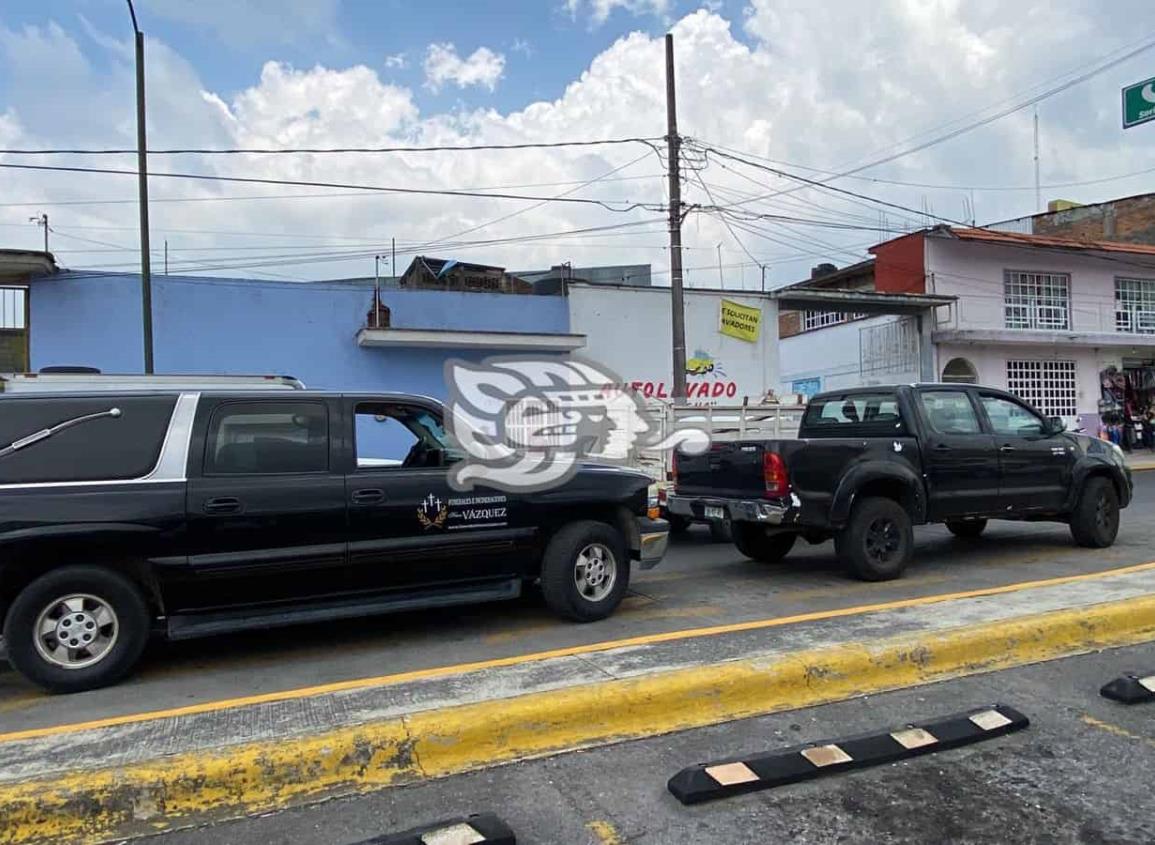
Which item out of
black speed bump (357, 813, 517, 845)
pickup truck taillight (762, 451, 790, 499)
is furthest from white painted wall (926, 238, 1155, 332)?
black speed bump (357, 813, 517, 845)

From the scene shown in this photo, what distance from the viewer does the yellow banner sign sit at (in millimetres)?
19406

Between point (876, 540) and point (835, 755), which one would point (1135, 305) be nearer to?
point (876, 540)

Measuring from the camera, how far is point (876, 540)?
24.6 feet

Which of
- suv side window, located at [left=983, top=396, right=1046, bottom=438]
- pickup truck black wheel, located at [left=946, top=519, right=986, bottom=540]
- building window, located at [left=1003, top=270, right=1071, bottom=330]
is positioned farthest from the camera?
building window, located at [left=1003, top=270, right=1071, bottom=330]

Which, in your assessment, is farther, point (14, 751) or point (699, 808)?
point (14, 751)

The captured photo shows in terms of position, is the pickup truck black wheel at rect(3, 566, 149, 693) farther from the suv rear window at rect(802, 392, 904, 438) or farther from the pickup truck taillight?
the suv rear window at rect(802, 392, 904, 438)

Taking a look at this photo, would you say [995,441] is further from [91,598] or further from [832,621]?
[91,598]

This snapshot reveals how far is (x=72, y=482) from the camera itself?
488 centimetres

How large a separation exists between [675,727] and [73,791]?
2.53 meters

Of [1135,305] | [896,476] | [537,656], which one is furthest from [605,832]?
[1135,305]

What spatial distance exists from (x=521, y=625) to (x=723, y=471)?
2.63 metres

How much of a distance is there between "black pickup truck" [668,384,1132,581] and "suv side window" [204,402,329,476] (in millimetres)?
3742

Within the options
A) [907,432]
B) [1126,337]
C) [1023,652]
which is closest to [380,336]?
[907,432]

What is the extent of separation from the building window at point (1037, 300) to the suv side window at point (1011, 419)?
1810 cm
